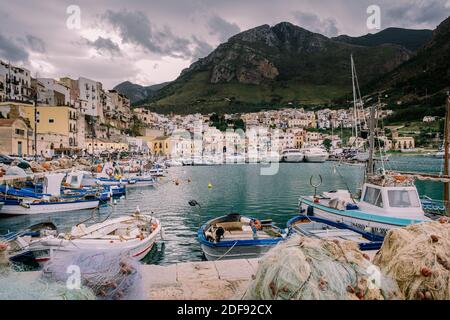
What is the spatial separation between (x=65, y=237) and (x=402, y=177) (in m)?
12.5

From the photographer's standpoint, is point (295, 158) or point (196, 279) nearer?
point (196, 279)

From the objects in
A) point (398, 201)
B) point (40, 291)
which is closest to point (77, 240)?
point (40, 291)

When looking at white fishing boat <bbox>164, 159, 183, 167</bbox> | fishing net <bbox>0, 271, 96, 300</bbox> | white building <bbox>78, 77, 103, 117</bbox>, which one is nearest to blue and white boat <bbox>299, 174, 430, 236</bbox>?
fishing net <bbox>0, 271, 96, 300</bbox>

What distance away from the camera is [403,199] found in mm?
11945

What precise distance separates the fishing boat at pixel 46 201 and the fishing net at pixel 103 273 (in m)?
20.3

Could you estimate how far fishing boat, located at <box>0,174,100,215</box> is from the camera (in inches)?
821

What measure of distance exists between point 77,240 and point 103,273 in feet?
28.1

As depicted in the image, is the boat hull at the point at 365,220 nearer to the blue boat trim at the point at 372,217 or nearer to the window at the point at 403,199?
the blue boat trim at the point at 372,217

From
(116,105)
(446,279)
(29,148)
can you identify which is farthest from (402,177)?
(116,105)

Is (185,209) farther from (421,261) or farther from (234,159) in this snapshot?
(234,159)

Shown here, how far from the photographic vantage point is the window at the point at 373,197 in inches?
481

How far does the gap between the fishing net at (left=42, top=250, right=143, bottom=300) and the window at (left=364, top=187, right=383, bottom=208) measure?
10872 mm

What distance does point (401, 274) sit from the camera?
3422mm

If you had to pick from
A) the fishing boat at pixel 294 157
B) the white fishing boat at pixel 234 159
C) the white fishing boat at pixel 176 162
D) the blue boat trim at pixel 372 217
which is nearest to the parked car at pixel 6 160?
the blue boat trim at pixel 372 217
